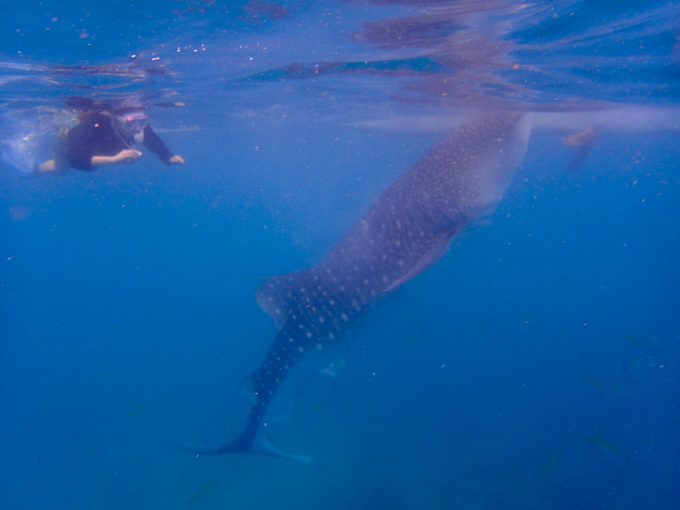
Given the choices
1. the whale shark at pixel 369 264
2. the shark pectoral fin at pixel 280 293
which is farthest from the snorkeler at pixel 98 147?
the whale shark at pixel 369 264

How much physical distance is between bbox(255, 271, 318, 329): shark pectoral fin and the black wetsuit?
3402mm

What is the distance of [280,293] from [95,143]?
5472 mm

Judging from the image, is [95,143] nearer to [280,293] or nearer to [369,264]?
[280,293]

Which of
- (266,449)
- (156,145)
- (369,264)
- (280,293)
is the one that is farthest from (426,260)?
(156,145)

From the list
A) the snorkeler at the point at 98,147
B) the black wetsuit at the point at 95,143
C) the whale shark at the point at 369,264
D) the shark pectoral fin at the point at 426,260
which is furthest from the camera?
the black wetsuit at the point at 95,143

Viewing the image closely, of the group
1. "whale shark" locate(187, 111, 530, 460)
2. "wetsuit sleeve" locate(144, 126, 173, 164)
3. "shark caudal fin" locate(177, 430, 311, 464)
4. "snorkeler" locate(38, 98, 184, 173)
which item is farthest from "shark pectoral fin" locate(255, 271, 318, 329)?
"wetsuit sleeve" locate(144, 126, 173, 164)

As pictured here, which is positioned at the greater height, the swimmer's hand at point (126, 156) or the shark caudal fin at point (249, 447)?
the swimmer's hand at point (126, 156)

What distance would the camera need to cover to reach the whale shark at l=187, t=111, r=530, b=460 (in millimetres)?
6793

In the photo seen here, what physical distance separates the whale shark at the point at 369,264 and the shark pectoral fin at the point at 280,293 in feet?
0.05

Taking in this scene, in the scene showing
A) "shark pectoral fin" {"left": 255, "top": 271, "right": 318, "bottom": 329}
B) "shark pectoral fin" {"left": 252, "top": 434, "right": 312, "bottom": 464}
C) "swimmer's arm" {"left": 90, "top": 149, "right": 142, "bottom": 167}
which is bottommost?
"shark pectoral fin" {"left": 252, "top": 434, "right": 312, "bottom": 464}

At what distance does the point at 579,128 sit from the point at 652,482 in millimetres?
18959

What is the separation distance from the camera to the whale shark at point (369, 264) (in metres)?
6.79

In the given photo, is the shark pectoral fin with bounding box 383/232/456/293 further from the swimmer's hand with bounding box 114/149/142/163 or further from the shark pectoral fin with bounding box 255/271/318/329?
the swimmer's hand with bounding box 114/149/142/163

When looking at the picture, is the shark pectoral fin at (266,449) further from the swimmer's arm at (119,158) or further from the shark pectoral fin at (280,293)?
the swimmer's arm at (119,158)
